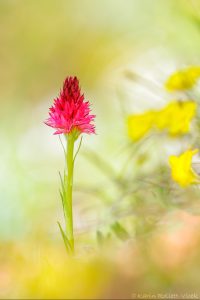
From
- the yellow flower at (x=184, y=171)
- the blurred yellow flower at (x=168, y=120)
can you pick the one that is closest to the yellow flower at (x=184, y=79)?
the blurred yellow flower at (x=168, y=120)

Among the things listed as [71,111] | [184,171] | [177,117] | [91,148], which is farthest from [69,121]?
[91,148]

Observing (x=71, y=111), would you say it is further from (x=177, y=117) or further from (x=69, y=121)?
(x=177, y=117)

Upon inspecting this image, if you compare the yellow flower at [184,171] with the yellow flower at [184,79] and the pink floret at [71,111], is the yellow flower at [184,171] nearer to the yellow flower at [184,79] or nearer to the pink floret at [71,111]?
the pink floret at [71,111]

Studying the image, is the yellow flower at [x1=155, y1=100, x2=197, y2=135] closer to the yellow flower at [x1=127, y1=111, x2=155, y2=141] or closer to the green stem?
the yellow flower at [x1=127, y1=111, x2=155, y2=141]

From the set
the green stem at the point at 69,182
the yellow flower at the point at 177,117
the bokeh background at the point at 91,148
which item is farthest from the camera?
the yellow flower at the point at 177,117

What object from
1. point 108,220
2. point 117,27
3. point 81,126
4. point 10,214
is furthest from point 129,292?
point 117,27

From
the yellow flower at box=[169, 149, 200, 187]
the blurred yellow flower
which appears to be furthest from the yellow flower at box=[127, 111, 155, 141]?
the yellow flower at box=[169, 149, 200, 187]
